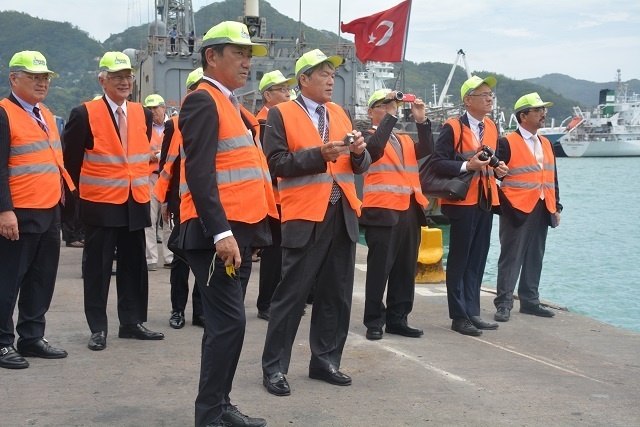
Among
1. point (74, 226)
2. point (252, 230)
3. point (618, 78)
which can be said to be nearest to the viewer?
point (252, 230)

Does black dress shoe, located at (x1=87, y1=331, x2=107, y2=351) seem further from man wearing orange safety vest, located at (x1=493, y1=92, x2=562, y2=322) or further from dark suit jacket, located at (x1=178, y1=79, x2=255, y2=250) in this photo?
man wearing orange safety vest, located at (x1=493, y1=92, x2=562, y2=322)

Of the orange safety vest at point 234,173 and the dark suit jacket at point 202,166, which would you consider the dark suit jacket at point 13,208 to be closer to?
the orange safety vest at point 234,173

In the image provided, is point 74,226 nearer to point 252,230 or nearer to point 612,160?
point 252,230

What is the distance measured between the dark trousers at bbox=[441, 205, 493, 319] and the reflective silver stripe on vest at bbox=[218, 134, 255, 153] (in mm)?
3353

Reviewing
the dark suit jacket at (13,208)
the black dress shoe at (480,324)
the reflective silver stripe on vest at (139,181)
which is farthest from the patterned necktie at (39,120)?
the black dress shoe at (480,324)

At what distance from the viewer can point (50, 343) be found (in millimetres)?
6531

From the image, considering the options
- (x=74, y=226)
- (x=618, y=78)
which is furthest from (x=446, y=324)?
(x=618, y=78)

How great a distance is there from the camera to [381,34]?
1639cm

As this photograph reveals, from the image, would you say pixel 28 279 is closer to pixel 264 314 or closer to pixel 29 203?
pixel 29 203

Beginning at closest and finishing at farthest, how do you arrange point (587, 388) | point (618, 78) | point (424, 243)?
point (587, 388), point (424, 243), point (618, 78)

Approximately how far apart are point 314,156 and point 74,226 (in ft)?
8.69

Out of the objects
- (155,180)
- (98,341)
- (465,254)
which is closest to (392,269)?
(465,254)

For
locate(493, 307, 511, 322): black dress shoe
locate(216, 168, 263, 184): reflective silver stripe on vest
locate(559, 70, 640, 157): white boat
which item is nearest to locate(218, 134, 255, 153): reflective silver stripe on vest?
locate(216, 168, 263, 184): reflective silver stripe on vest

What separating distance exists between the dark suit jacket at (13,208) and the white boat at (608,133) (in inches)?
4022
